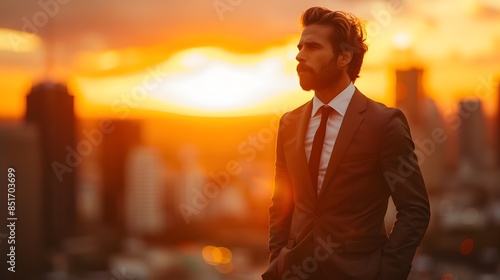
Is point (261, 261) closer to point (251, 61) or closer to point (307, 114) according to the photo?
point (251, 61)

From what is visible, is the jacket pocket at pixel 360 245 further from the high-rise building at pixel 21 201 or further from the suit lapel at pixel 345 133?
the high-rise building at pixel 21 201

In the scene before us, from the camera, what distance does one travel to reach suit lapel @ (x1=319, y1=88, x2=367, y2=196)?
164 centimetres

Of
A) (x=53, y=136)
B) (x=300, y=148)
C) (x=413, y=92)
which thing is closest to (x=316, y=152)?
(x=300, y=148)

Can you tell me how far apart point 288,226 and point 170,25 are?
22162mm

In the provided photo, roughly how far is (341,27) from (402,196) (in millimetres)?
406

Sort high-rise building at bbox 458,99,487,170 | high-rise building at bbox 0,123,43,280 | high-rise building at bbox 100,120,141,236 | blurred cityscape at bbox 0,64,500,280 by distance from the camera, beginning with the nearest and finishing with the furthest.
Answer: high-rise building at bbox 0,123,43,280 → blurred cityscape at bbox 0,64,500,280 → high-rise building at bbox 100,120,141,236 → high-rise building at bbox 458,99,487,170

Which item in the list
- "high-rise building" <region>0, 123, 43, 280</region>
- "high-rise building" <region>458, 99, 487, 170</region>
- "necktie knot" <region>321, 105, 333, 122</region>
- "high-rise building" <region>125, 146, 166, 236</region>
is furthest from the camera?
"high-rise building" <region>458, 99, 487, 170</region>

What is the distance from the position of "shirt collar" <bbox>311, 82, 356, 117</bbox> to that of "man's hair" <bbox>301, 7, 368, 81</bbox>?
2.8 inches

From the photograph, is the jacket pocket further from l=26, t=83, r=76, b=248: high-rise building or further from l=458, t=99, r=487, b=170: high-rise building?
l=458, t=99, r=487, b=170: high-rise building

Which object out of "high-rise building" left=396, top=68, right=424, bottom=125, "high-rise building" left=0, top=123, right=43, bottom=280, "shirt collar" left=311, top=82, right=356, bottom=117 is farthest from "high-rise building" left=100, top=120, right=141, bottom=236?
"shirt collar" left=311, top=82, right=356, bottom=117

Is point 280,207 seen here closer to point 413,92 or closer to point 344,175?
point 344,175

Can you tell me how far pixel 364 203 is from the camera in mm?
1632

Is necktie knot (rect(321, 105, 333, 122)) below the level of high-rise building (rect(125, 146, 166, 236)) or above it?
above

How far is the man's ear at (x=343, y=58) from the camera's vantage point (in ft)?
5.53
